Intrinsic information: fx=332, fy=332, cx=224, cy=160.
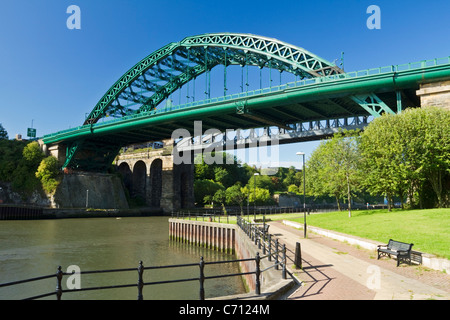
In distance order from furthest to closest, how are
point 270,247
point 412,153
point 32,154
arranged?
point 32,154
point 412,153
point 270,247

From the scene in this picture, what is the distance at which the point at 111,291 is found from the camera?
17.9m

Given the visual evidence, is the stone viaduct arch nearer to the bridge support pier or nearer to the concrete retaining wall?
the concrete retaining wall

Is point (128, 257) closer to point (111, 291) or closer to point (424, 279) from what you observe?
point (111, 291)

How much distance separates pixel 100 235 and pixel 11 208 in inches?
1129

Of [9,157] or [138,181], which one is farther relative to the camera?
[138,181]

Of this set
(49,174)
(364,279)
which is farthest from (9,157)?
(364,279)

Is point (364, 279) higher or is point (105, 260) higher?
point (364, 279)

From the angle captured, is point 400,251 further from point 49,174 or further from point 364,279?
point 49,174

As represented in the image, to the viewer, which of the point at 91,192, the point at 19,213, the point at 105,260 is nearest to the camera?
the point at 105,260

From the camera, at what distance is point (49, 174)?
7119 centimetres

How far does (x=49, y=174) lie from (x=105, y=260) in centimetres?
5389

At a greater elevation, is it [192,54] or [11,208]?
[192,54]

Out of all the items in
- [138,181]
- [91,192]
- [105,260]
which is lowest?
[105,260]
